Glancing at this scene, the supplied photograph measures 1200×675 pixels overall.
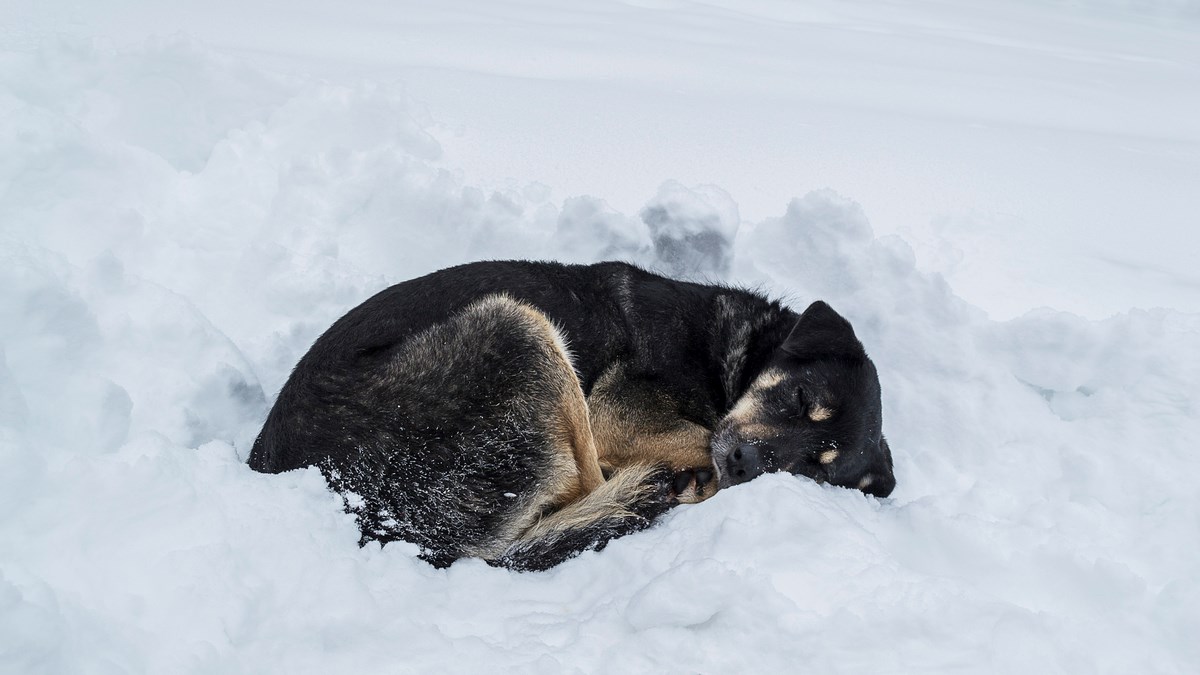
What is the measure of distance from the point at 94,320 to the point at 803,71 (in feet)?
33.8

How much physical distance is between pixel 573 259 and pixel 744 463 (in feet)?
7.61

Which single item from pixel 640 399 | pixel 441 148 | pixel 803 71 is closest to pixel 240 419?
pixel 640 399

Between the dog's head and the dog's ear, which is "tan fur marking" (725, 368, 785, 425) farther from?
the dog's ear

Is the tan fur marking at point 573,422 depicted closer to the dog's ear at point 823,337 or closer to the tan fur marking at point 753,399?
the tan fur marking at point 753,399

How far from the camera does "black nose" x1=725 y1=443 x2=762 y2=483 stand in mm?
4109

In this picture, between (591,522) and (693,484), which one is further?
(693,484)

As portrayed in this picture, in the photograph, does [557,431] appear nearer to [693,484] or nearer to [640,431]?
[640,431]

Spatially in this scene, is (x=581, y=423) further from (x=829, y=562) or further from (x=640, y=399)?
(x=829, y=562)

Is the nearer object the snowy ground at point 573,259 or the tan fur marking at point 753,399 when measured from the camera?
the snowy ground at point 573,259

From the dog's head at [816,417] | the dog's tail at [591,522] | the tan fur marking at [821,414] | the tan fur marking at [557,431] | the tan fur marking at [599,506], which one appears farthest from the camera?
the tan fur marking at [821,414]

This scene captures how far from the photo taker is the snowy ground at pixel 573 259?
2.77 metres

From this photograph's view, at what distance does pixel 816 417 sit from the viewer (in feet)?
14.5

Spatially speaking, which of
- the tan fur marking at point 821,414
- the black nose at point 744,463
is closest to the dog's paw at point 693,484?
the black nose at point 744,463

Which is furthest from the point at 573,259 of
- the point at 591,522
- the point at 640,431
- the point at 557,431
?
the point at 591,522
